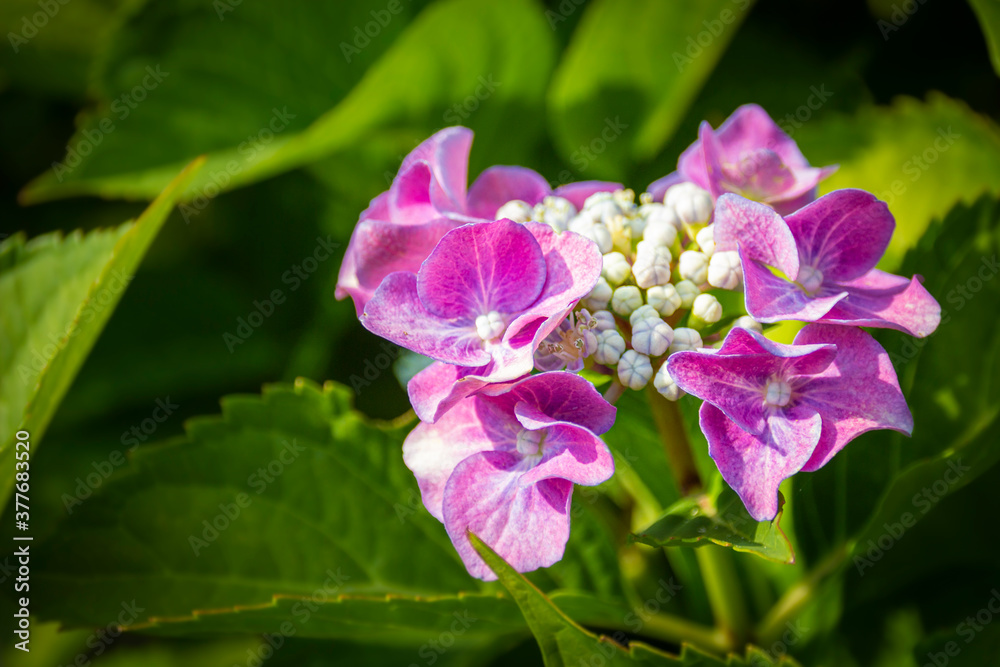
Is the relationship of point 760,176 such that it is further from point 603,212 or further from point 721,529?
point 721,529

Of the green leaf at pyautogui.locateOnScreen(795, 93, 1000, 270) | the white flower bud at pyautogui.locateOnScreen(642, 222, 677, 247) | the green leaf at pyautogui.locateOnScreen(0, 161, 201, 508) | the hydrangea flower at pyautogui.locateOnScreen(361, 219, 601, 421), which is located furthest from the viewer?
the green leaf at pyautogui.locateOnScreen(795, 93, 1000, 270)

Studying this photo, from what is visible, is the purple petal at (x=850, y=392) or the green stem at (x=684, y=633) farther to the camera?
the green stem at (x=684, y=633)

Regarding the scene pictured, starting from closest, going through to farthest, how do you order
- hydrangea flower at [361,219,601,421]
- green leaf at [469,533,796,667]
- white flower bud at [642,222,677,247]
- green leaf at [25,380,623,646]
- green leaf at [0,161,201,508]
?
green leaf at [469,533,796,667] → hydrangea flower at [361,219,601,421] → white flower bud at [642,222,677,247] → green leaf at [0,161,201,508] → green leaf at [25,380,623,646]

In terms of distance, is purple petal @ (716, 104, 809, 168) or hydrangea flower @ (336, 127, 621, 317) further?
purple petal @ (716, 104, 809, 168)

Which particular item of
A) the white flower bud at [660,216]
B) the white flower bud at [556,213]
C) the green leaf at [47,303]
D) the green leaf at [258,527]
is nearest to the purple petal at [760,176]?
the white flower bud at [660,216]

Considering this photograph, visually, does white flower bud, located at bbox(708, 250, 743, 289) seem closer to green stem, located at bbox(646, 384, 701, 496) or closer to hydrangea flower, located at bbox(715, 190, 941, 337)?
hydrangea flower, located at bbox(715, 190, 941, 337)

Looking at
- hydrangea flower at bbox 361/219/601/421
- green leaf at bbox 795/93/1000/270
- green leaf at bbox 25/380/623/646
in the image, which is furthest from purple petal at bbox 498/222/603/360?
green leaf at bbox 795/93/1000/270

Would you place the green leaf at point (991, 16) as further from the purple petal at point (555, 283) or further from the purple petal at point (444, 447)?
the purple petal at point (444, 447)

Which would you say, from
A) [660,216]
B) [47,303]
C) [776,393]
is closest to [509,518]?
[776,393]
